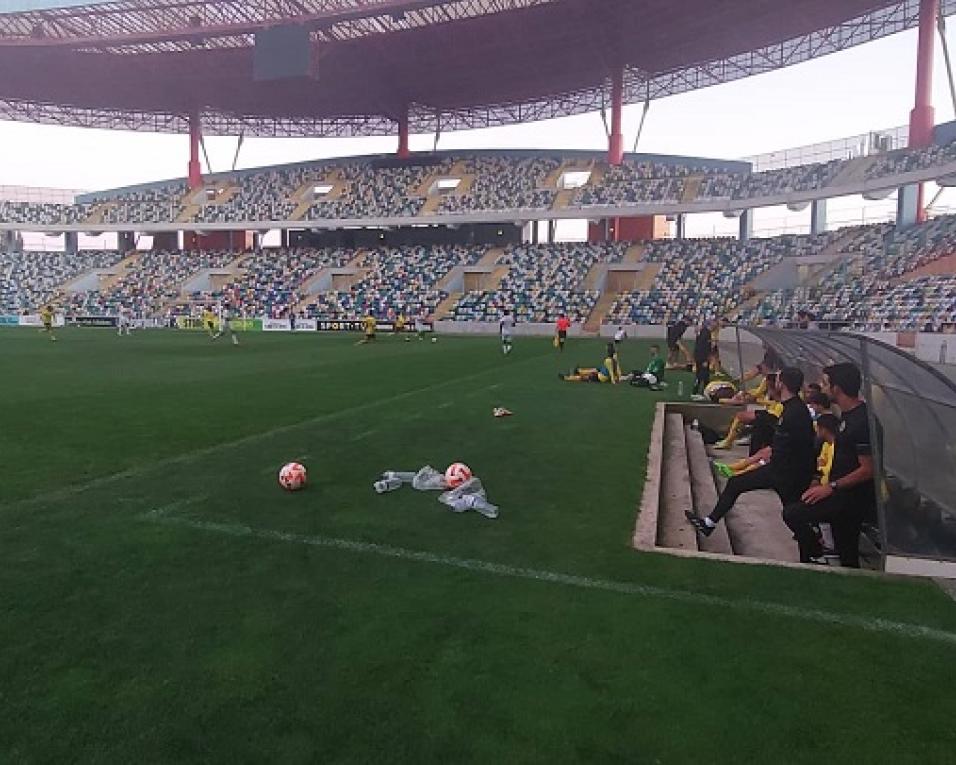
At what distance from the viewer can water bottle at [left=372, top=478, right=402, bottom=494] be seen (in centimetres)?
741

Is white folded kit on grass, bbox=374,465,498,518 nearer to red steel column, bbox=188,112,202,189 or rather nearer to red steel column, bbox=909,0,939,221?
red steel column, bbox=909,0,939,221

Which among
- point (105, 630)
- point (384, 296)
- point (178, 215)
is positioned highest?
point (178, 215)

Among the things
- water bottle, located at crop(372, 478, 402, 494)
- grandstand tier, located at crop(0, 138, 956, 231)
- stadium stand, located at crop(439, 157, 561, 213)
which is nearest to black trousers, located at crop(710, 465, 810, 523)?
water bottle, located at crop(372, 478, 402, 494)

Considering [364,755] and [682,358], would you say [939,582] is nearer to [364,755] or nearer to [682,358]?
[364,755]

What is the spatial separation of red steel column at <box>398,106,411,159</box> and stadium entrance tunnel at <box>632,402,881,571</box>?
51.9 m

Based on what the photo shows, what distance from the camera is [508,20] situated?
4144 cm

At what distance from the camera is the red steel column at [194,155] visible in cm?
5978

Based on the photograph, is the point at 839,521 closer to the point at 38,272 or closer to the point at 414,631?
the point at 414,631

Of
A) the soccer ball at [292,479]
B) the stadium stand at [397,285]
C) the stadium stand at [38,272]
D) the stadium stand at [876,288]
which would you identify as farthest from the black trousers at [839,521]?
the stadium stand at [38,272]

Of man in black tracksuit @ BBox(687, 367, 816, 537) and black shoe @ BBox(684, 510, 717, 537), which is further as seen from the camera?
black shoe @ BBox(684, 510, 717, 537)

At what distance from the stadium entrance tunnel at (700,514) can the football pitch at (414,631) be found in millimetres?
269

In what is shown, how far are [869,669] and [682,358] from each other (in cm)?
2097

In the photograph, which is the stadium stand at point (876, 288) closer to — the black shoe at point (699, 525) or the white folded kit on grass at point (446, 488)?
the black shoe at point (699, 525)

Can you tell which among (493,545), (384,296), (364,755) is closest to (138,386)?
(493,545)
